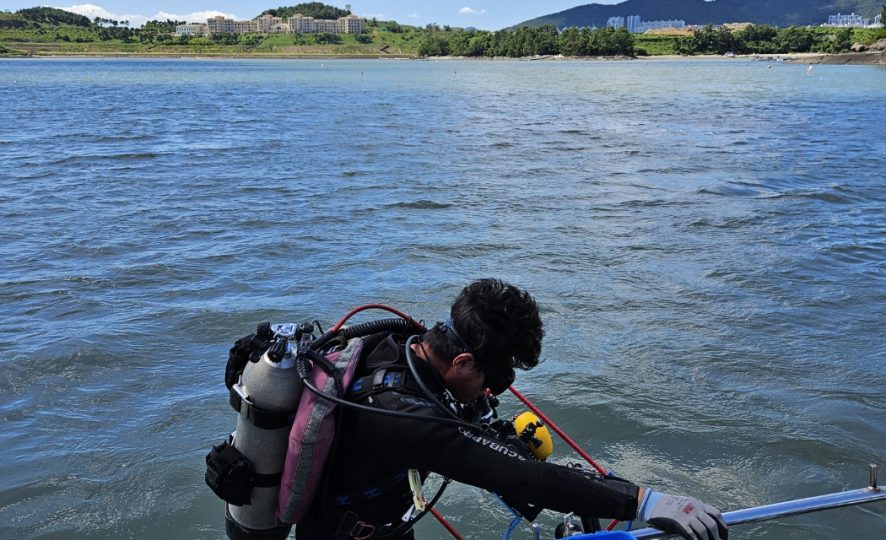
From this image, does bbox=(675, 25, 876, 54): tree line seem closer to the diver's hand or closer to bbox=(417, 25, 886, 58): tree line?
bbox=(417, 25, 886, 58): tree line

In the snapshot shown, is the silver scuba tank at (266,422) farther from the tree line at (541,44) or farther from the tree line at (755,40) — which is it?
the tree line at (755,40)

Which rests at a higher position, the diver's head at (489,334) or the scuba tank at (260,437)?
the diver's head at (489,334)

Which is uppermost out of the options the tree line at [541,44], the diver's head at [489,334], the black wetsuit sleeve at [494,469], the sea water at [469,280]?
the tree line at [541,44]

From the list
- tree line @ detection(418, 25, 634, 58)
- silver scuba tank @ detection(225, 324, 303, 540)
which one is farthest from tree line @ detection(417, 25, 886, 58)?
silver scuba tank @ detection(225, 324, 303, 540)

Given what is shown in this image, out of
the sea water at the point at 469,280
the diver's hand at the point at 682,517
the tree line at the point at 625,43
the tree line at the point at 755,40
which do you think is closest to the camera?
the diver's hand at the point at 682,517

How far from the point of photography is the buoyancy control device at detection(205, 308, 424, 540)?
231 cm

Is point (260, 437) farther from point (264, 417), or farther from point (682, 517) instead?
point (682, 517)

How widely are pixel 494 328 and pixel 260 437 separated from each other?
32.6 inches

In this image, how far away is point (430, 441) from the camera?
223 cm

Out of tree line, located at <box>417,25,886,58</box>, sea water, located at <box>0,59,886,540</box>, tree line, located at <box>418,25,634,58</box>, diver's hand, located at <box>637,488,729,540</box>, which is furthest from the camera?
tree line, located at <box>418,25,634,58</box>

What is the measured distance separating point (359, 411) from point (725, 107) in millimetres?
Answer: 38414

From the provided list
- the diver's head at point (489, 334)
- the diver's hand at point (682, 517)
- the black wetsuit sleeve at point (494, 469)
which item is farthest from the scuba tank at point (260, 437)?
the diver's hand at point (682, 517)

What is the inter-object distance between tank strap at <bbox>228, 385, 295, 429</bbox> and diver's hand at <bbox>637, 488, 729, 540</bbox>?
44.2 inches

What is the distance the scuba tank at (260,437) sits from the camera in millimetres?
2375
